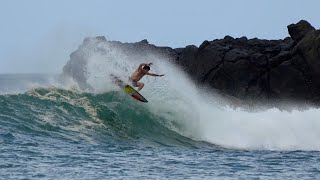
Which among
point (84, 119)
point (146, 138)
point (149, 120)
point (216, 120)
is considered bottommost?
point (146, 138)

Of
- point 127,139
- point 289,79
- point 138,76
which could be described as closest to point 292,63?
point 289,79

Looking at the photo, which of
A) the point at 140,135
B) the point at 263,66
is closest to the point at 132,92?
the point at 140,135

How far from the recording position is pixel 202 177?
12680 mm

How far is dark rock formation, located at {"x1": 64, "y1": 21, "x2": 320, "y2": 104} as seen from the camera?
131ft

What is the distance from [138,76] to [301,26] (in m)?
21.8

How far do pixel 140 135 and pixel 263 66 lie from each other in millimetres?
24043

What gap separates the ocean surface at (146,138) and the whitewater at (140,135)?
28 millimetres

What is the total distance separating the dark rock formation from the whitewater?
46.7ft

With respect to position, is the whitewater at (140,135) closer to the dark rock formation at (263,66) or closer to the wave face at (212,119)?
the wave face at (212,119)

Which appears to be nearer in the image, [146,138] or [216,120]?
[146,138]

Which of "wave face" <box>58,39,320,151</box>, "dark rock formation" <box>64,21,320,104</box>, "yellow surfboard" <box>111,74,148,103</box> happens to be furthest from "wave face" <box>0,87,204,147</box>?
"dark rock formation" <box>64,21,320,104</box>

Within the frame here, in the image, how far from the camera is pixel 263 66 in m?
42.4

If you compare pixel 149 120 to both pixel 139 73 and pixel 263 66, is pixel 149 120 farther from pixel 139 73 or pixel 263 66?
pixel 263 66

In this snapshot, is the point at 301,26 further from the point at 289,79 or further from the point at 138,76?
the point at 138,76
